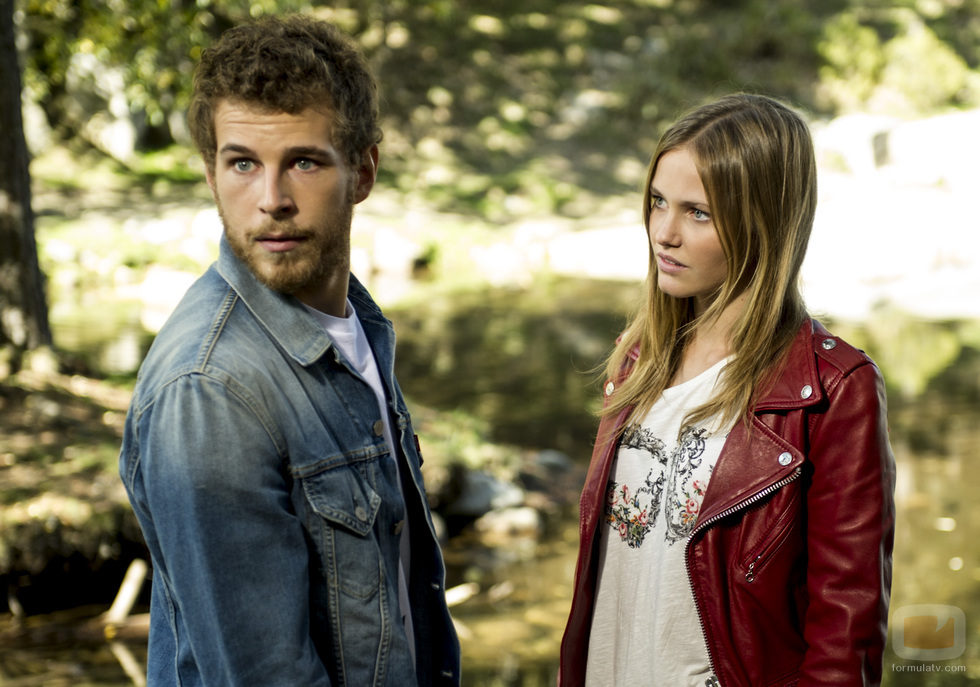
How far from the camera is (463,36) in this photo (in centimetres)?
2220

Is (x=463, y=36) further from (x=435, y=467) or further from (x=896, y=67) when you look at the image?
(x=435, y=467)

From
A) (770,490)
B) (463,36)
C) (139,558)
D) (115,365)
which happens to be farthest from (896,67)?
(770,490)

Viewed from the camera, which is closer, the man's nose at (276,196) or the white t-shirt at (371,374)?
the man's nose at (276,196)

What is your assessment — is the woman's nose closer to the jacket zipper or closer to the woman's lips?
the woman's lips

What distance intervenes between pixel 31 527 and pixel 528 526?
2.69m

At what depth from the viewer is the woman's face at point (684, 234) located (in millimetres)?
2148

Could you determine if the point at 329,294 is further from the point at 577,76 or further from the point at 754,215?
the point at 577,76

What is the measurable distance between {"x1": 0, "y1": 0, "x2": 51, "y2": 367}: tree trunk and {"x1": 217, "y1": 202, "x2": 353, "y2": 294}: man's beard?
210 inches

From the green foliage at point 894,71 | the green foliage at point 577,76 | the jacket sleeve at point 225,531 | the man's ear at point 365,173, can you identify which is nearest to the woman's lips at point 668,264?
the man's ear at point 365,173

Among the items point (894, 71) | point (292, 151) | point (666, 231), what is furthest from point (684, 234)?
point (894, 71)

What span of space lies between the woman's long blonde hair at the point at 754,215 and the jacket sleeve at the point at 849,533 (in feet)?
0.60

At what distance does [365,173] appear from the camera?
78.4 inches

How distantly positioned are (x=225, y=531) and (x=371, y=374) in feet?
1.94

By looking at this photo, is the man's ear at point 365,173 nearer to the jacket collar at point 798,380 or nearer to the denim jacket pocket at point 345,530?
the denim jacket pocket at point 345,530
